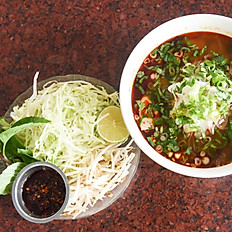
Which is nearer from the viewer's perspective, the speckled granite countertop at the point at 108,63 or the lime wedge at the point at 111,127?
the lime wedge at the point at 111,127

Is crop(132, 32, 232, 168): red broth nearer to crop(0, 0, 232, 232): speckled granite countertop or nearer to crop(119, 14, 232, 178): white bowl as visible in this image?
crop(119, 14, 232, 178): white bowl

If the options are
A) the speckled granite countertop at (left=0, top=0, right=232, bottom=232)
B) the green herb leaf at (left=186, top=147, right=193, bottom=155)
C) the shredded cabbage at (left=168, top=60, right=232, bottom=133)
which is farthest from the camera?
the speckled granite countertop at (left=0, top=0, right=232, bottom=232)

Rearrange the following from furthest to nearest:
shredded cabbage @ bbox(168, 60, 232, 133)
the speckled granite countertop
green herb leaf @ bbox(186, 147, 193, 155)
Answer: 1. the speckled granite countertop
2. green herb leaf @ bbox(186, 147, 193, 155)
3. shredded cabbage @ bbox(168, 60, 232, 133)

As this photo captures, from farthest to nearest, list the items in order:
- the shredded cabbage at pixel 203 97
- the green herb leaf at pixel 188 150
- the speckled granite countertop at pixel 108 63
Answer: the speckled granite countertop at pixel 108 63, the green herb leaf at pixel 188 150, the shredded cabbage at pixel 203 97

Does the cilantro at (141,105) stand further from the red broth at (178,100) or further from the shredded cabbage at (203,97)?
the shredded cabbage at (203,97)

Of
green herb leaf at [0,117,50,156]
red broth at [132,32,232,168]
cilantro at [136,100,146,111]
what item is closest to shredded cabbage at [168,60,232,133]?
red broth at [132,32,232,168]

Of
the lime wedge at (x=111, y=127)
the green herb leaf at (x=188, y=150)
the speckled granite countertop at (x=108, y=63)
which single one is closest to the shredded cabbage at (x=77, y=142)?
the lime wedge at (x=111, y=127)

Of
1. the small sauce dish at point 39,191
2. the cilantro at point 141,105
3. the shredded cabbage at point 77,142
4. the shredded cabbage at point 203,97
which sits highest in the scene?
the shredded cabbage at point 203,97
